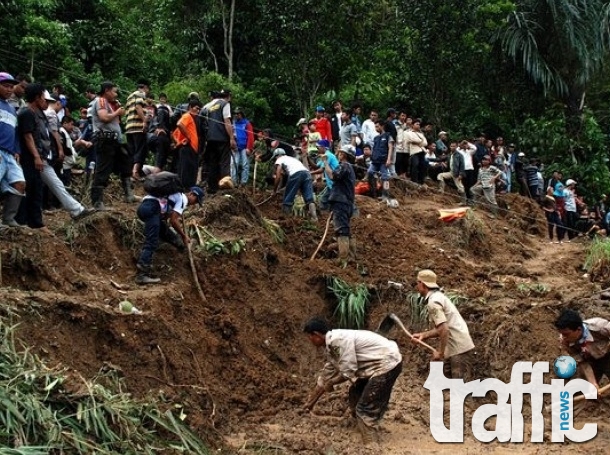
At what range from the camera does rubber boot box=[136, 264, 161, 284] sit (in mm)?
9000

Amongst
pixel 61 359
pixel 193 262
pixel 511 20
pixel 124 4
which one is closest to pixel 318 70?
pixel 511 20

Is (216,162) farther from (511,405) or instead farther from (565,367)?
(565,367)

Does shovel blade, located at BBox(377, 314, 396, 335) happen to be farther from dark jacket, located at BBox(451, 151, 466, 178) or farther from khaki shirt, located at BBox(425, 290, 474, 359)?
dark jacket, located at BBox(451, 151, 466, 178)

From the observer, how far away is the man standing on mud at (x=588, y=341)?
734 cm

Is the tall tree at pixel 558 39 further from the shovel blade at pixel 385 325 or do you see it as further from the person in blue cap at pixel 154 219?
the person in blue cap at pixel 154 219

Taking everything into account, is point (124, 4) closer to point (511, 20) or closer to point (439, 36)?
point (439, 36)

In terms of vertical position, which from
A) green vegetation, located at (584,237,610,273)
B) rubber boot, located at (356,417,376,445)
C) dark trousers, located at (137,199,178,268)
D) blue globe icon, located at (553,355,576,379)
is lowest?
rubber boot, located at (356,417,376,445)

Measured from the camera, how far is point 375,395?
7.80m

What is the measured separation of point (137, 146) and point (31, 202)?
3648 mm

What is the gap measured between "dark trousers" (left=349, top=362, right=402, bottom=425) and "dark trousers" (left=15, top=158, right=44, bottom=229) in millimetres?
4026

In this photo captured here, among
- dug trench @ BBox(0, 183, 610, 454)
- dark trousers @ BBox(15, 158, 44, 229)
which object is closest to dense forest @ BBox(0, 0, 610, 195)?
dug trench @ BBox(0, 183, 610, 454)

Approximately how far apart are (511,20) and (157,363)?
1684 cm

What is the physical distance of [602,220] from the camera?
797 inches

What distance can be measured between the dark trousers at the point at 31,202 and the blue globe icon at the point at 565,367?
621cm
